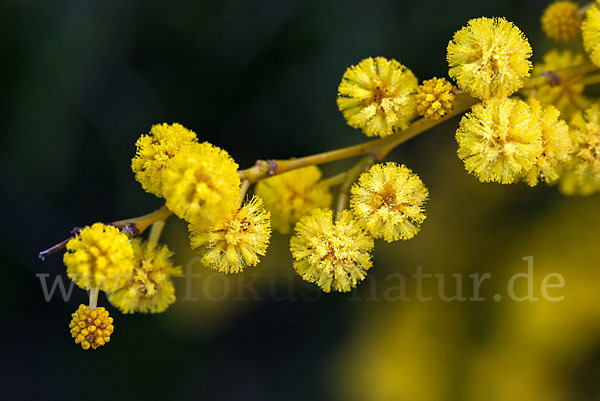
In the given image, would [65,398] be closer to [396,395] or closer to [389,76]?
[396,395]

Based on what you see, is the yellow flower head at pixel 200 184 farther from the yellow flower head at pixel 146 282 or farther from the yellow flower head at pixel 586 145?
the yellow flower head at pixel 586 145

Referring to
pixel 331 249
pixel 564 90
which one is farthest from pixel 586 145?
pixel 331 249

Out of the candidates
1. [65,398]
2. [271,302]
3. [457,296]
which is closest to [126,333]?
[65,398]

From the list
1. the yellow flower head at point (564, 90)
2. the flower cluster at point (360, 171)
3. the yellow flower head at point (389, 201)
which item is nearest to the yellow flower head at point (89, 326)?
the flower cluster at point (360, 171)

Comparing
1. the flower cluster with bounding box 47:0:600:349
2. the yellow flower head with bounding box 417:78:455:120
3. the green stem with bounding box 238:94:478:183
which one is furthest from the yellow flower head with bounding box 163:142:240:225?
the yellow flower head with bounding box 417:78:455:120

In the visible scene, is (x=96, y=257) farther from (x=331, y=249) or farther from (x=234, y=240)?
(x=331, y=249)

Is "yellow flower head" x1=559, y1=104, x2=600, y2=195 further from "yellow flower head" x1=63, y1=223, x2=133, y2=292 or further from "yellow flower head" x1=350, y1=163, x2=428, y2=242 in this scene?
"yellow flower head" x1=63, y1=223, x2=133, y2=292
